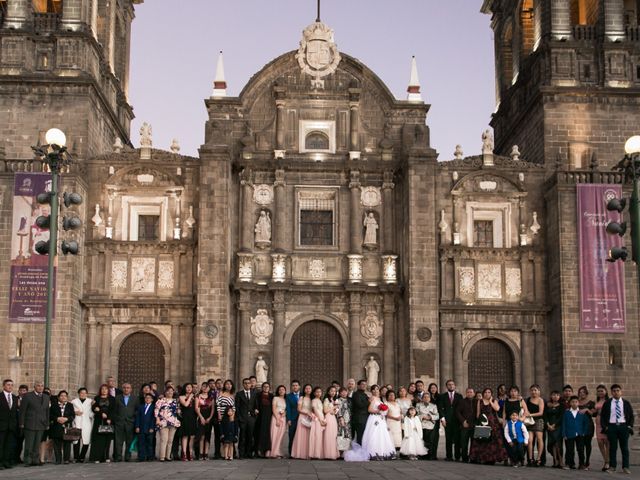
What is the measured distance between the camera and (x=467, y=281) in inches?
1503

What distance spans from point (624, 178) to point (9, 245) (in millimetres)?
20914

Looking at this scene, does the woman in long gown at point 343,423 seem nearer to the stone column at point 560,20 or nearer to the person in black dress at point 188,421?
the person in black dress at point 188,421

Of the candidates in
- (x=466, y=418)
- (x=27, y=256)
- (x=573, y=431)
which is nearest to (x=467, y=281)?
(x=466, y=418)

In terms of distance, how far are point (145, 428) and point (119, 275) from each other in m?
15.1

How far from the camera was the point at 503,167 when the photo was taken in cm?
3897

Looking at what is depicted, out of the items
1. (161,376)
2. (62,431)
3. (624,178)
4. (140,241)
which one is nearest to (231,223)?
(140,241)

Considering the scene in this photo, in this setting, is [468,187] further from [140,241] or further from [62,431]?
[62,431]

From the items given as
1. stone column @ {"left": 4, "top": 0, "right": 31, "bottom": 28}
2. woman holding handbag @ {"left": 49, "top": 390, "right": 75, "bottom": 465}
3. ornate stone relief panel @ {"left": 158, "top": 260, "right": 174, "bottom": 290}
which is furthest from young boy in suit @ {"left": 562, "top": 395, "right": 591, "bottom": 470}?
stone column @ {"left": 4, "top": 0, "right": 31, "bottom": 28}

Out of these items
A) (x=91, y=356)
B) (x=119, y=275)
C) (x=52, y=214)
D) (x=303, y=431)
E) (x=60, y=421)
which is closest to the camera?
(x=60, y=421)

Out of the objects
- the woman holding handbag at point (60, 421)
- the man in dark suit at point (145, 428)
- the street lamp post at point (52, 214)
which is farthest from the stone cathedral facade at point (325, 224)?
the woman holding handbag at point (60, 421)

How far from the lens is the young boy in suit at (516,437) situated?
2283 centimetres

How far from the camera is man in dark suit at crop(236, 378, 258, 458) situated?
79.4 feet

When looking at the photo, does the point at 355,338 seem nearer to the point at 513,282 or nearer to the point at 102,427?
the point at 513,282

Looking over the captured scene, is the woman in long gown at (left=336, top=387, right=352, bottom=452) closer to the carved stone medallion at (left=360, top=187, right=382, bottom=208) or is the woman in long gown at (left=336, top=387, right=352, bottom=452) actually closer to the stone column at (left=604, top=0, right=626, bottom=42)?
the carved stone medallion at (left=360, top=187, right=382, bottom=208)
